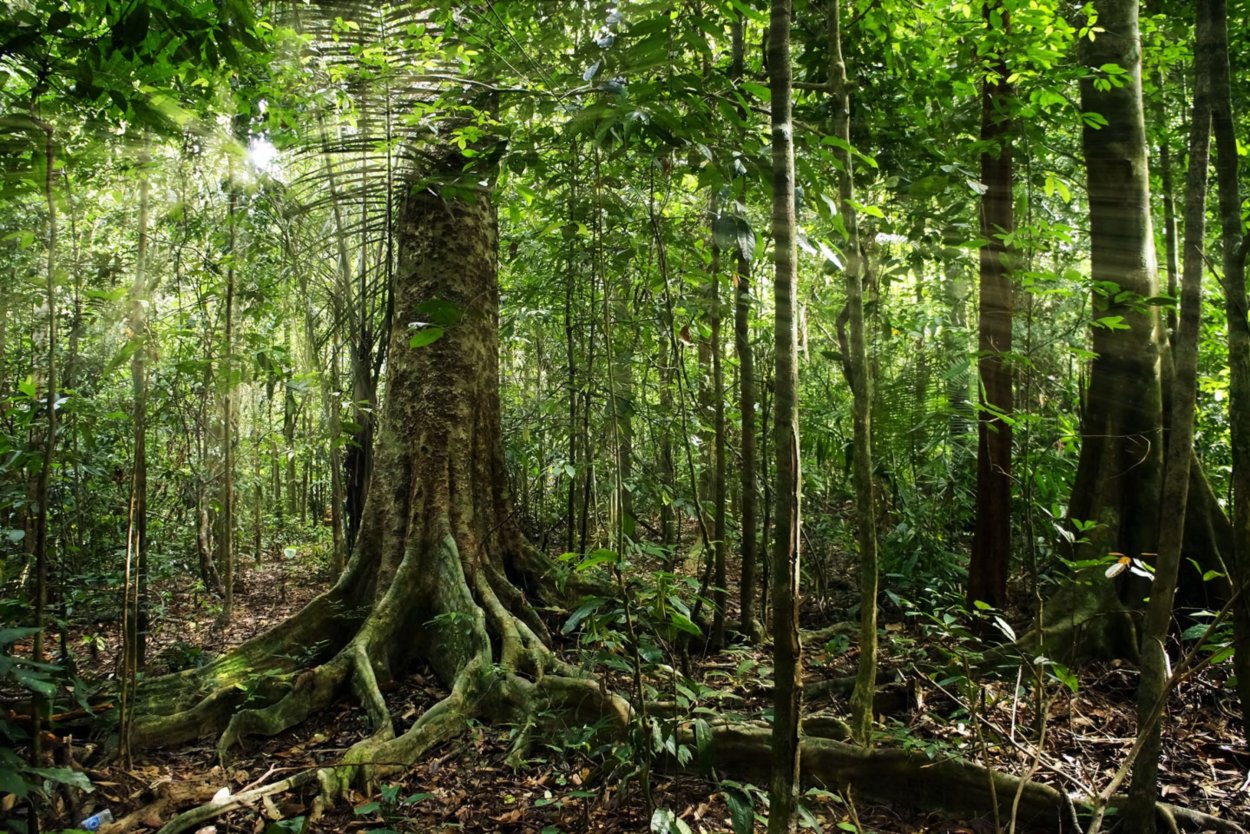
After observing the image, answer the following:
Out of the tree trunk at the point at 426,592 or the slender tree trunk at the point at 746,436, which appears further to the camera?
the slender tree trunk at the point at 746,436

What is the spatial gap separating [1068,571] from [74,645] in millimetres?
7325

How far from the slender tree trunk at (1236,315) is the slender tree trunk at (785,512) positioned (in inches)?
56.5

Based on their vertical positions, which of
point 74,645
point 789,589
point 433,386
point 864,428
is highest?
point 433,386

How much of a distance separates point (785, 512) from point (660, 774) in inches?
60.8

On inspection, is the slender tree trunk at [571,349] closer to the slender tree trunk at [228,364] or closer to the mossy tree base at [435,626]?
the mossy tree base at [435,626]

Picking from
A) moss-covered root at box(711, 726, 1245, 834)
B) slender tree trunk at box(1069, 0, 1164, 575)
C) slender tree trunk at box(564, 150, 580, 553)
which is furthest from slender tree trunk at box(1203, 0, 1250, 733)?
slender tree trunk at box(564, 150, 580, 553)

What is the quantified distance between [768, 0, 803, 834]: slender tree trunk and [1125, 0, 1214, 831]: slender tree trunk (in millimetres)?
1153

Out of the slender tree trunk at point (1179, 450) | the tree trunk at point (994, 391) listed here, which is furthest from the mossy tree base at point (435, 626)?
the tree trunk at point (994, 391)

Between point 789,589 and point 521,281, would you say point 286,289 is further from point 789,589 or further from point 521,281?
point 789,589

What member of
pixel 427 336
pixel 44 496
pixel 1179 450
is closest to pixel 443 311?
pixel 427 336

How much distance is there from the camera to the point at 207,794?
3080mm

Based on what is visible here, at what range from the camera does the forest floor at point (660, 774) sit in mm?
2836

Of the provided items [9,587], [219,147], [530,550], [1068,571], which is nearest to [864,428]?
[1068,571]

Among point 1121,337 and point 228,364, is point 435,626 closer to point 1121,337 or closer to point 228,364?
point 228,364
